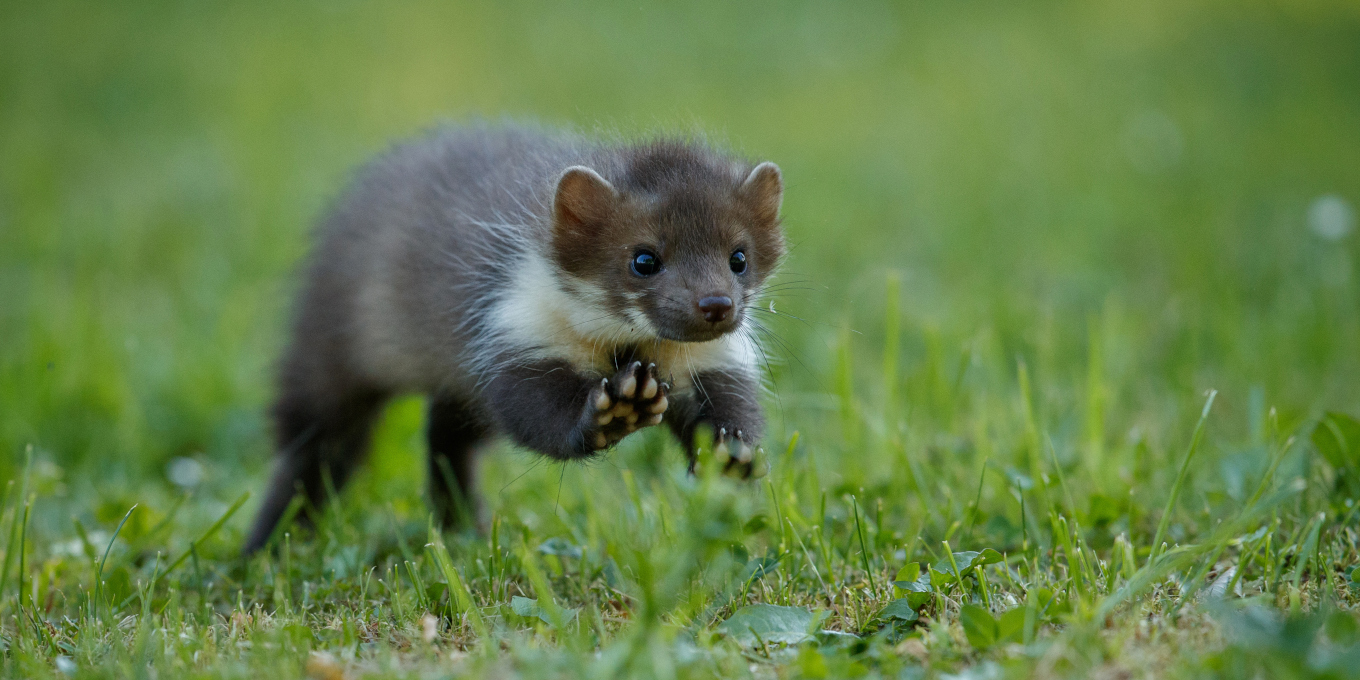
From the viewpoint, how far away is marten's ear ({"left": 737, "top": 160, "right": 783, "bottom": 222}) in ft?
13.5

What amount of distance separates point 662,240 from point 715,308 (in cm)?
34

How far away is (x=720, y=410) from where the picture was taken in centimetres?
405

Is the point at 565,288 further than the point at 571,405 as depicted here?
Yes

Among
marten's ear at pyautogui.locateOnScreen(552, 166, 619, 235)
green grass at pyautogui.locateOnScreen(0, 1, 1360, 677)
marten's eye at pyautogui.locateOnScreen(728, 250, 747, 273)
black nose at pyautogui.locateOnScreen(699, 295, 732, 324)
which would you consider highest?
marten's ear at pyautogui.locateOnScreen(552, 166, 619, 235)

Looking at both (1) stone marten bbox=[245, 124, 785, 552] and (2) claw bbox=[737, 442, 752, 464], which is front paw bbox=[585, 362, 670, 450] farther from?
(2) claw bbox=[737, 442, 752, 464]

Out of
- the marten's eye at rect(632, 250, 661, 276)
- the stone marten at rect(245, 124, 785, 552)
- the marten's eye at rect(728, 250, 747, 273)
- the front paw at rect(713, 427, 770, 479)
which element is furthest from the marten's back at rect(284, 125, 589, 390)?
the front paw at rect(713, 427, 770, 479)

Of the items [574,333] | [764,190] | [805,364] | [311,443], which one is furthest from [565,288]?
[805,364]

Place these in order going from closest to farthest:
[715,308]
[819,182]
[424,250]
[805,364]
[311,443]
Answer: [715,308], [424,250], [311,443], [805,364], [819,182]

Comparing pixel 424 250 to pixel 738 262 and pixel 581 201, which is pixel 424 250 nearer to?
pixel 581 201

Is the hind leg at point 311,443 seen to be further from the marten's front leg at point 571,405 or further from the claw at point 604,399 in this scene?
the claw at point 604,399

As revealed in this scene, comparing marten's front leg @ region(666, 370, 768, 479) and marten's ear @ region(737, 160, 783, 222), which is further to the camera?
marten's ear @ region(737, 160, 783, 222)

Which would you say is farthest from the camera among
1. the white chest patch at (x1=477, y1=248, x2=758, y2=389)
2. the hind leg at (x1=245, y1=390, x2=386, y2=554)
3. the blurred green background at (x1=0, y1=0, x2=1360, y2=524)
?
the blurred green background at (x1=0, y1=0, x2=1360, y2=524)

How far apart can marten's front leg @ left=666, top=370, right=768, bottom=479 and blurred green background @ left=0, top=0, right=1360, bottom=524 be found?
2.28 ft

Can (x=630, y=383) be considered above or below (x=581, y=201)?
below
